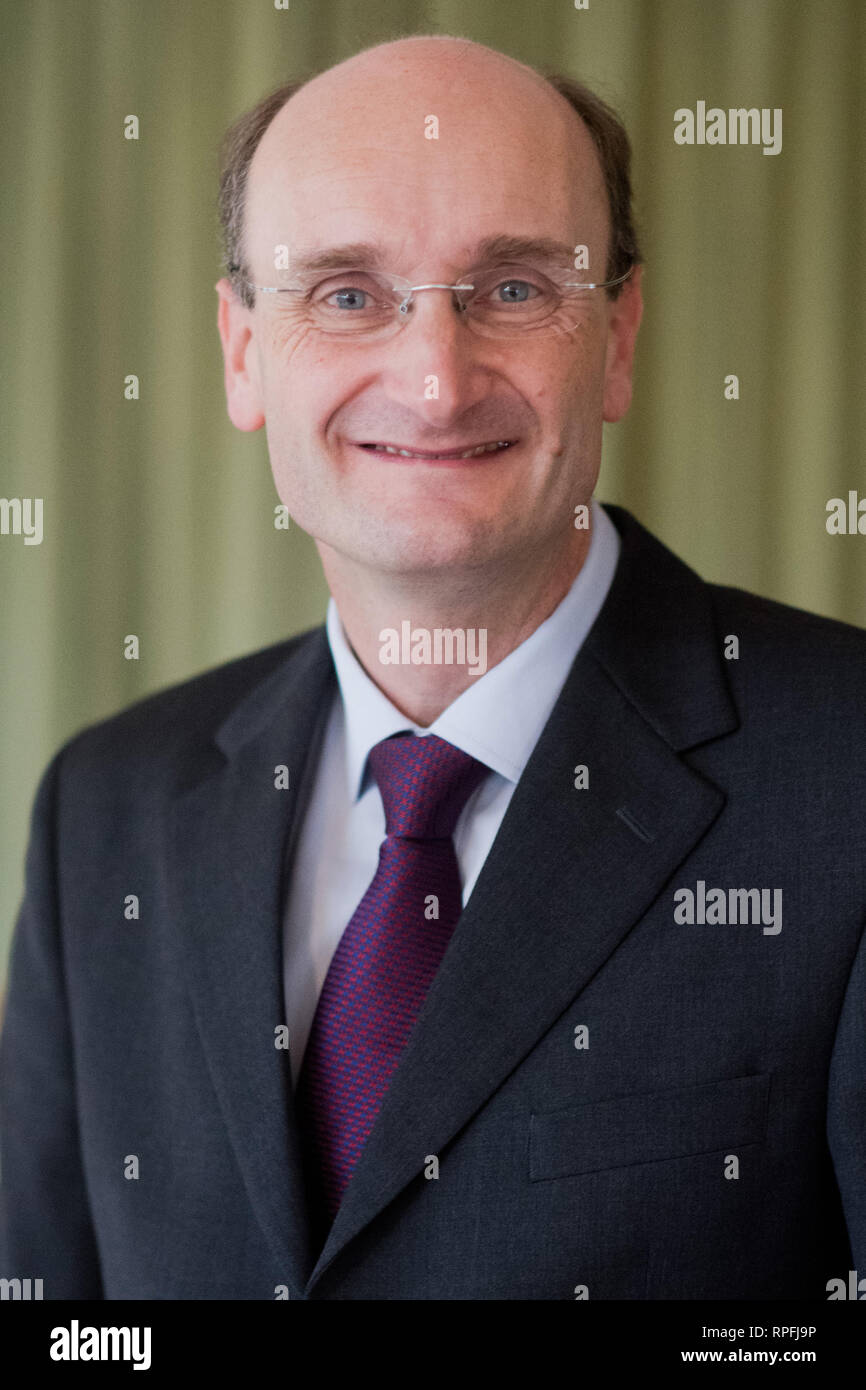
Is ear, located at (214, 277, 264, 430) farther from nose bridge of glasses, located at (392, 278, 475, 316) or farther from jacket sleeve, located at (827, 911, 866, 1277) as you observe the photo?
jacket sleeve, located at (827, 911, 866, 1277)

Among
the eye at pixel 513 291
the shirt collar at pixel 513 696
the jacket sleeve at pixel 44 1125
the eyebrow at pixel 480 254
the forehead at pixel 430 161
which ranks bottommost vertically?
the jacket sleeve at pixel 44 1125

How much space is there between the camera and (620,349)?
4.29ft

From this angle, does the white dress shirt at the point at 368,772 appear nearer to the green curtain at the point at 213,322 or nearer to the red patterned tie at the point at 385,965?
the red patterned tie at the point at 385,965

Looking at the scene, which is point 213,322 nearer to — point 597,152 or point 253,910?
point 597,152

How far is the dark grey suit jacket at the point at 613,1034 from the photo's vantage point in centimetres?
109

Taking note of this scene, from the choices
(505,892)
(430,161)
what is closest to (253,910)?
(505,892)

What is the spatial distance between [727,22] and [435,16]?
35 cm

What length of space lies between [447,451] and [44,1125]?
908 mm

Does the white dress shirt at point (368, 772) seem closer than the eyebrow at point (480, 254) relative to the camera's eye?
No

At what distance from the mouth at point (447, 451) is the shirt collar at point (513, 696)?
0.17m

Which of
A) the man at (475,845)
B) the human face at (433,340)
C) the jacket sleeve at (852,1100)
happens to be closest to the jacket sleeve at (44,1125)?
the man at (475,845)

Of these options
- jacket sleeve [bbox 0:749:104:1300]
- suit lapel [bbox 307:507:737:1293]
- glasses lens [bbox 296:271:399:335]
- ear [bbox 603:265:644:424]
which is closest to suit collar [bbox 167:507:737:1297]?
suit lapel [bbox 307:507:737:1293]
